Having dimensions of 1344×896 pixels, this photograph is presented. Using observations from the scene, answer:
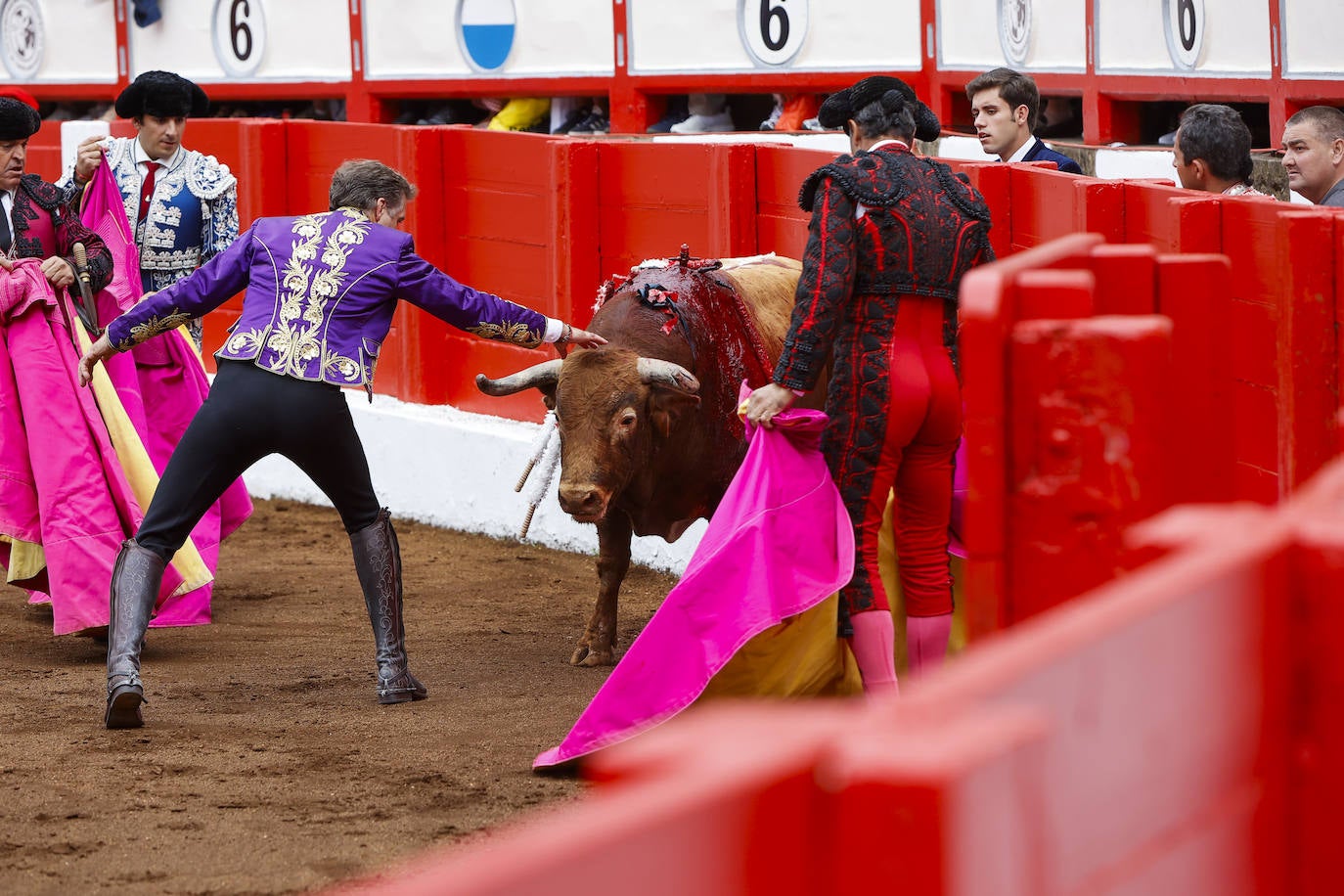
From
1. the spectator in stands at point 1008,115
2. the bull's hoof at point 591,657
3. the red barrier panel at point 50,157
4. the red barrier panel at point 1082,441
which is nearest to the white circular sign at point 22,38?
the red barrier panel at point 50,157

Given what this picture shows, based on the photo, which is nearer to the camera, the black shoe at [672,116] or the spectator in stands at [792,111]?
the spectator in stands at [792,111]

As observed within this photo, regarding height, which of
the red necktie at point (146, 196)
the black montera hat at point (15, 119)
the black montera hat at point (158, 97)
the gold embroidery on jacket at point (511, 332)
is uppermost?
the black montera hat at point (158, 97)

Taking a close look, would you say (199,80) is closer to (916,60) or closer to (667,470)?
(916,60)

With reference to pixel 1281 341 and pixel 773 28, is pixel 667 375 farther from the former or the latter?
pixel 773 28

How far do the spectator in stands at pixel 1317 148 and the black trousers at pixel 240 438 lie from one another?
2403mm

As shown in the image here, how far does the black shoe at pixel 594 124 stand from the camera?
11.5 m

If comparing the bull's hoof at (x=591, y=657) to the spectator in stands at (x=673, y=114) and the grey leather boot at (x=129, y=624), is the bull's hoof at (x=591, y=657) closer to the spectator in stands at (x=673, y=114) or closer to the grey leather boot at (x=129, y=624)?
the grey leather boot at (x=129, y=624)

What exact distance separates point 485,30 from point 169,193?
5.59 metres

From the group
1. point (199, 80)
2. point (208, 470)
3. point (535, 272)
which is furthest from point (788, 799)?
point (199, 80)

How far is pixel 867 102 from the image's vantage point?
4172 mm

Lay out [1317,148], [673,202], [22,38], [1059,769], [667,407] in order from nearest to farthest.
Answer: [1059,769] < [1317,148] < [667,407] < [673,202] < [22,38]

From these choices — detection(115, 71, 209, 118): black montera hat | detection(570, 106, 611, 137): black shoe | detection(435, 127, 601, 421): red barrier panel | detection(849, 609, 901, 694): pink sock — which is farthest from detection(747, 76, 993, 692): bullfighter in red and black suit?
detection(570, 106, 611, 137): black shoe

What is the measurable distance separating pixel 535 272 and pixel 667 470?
2937 millimetres

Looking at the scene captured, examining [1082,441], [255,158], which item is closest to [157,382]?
[255,158]
